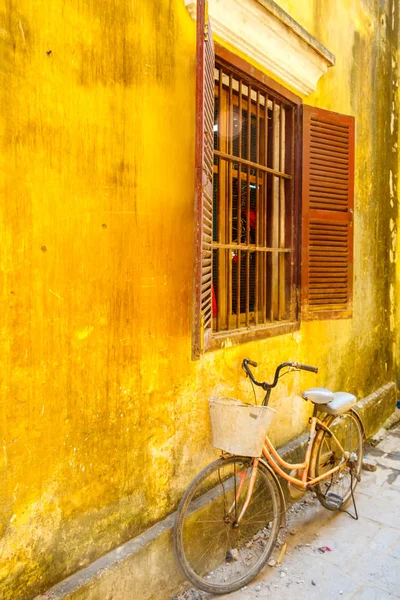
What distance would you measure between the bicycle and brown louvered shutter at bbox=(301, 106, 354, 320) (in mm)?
1025

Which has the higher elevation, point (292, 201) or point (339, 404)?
point (292, 201)

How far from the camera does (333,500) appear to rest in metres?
3.63

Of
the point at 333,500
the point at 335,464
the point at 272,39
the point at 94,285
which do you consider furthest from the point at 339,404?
the point at 272,39

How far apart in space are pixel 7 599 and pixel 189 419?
4.38 ft

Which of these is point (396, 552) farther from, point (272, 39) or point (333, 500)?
point (272, 39)

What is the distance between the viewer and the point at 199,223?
2.43 m

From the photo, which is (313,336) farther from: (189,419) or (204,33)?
(204,33)

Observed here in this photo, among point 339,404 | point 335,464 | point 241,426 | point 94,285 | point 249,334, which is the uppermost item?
point 94,285

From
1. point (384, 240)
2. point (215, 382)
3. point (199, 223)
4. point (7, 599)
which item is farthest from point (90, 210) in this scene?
point (384, 240)

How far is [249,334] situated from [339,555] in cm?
167

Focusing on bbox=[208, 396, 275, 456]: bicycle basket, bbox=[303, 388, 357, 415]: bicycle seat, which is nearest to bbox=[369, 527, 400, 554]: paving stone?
bbox=[303, 388, 357, 415]: bicycle seat

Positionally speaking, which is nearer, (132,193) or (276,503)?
(132,193)

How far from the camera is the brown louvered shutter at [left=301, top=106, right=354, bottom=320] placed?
4.00 metres

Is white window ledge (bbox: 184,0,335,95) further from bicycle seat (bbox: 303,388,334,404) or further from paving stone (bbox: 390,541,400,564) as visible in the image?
paving stone (bbox: 390,541,400,564)
